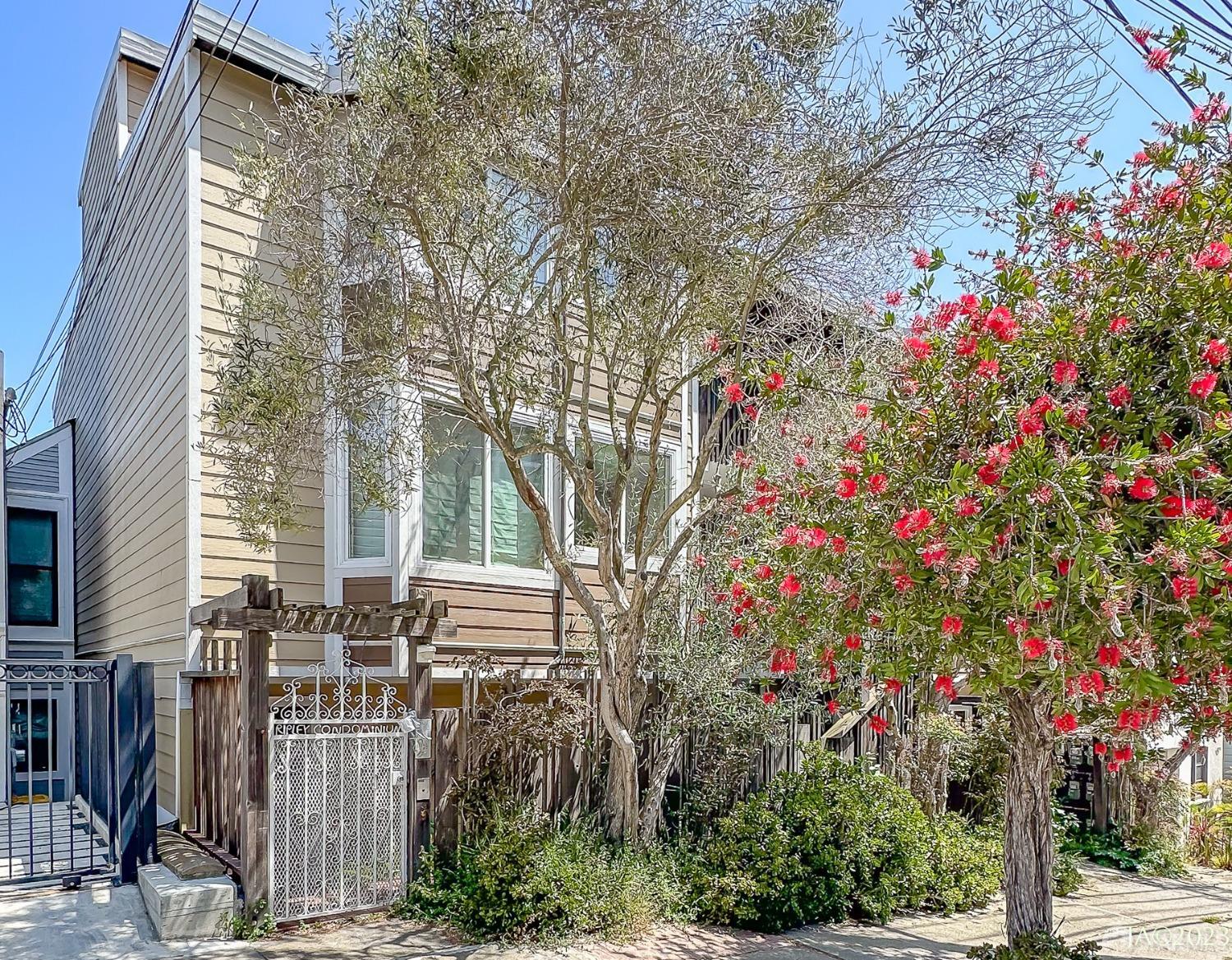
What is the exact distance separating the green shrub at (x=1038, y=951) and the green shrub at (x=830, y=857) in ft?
5.82

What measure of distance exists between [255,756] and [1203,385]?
19.5ft

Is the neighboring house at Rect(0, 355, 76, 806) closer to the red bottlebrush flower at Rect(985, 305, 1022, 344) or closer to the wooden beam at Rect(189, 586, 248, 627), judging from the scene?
the wooden beam at Rect(189, 586, 248, 627)

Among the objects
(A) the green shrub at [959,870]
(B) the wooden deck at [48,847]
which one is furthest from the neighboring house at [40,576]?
(A) the green shrub at [959,870]

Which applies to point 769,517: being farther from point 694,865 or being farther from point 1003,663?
point 694,865

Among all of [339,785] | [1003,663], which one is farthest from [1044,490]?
[339,785]

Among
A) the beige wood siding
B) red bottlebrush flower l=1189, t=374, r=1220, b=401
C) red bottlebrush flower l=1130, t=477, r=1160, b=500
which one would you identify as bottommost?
red bottlebrush flower l=1130, t=477, r=1160, b=500

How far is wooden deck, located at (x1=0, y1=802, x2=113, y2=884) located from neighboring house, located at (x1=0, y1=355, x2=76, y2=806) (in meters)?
2.48

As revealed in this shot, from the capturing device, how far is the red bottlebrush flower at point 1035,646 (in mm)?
4035

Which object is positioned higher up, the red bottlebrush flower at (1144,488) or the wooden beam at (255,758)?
the red bottlebrush flower at (1144,488)

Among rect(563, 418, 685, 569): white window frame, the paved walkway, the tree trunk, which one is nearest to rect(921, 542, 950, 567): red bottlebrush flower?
the tree trunk

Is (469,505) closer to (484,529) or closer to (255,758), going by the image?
(484,529)

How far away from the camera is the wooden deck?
22.8ft

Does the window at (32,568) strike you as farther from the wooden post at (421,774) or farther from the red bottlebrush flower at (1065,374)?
the red bottlebrush flower at (1065,374)

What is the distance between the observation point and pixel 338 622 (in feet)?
23.1
